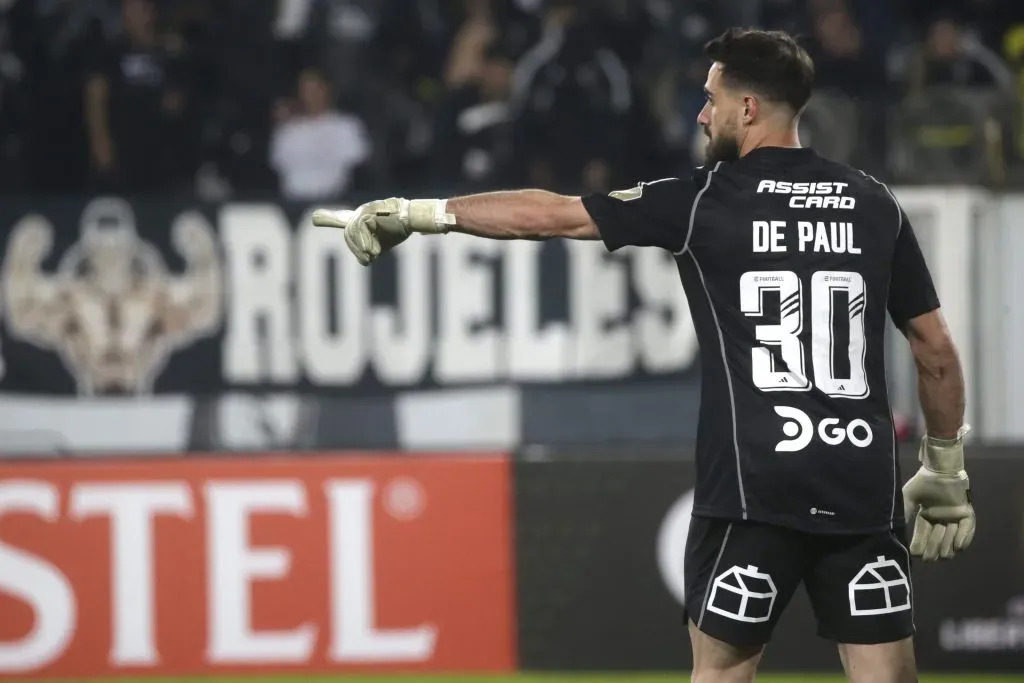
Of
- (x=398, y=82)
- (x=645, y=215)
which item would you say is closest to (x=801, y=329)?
(x=645, y=215)

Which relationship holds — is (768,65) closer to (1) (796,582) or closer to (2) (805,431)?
(2) (805,431)

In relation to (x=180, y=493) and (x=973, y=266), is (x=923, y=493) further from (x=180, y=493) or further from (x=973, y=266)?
(x=180, y=493)

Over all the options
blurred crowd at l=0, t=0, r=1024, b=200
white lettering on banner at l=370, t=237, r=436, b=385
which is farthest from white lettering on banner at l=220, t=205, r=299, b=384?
blurred crowd at l=0, t=0, r=1024, b=200

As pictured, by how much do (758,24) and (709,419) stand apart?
21.3ft

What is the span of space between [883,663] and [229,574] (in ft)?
11.1

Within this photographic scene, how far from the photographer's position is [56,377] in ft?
24.2

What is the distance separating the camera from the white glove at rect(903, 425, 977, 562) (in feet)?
13.1

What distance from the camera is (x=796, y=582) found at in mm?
3738

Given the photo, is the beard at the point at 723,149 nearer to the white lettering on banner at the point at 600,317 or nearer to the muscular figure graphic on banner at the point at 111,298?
the white lettering on banner at the point at 600,317

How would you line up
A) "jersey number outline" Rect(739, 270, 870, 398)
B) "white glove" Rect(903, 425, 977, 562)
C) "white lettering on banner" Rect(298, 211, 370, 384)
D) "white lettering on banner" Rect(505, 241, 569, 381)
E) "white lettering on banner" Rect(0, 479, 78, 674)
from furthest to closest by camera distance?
1. "white lettering on banner" Rect(298, 211, 370, 384)
2. "white lettering on banner" Rect(505, 241, 569, 381)
3. "white lettering on banner" Rect(0, 479, 78, 674)
4. "white glove" Rect(903, 425, 977, 562)
5. "jersey number outline" Rect(739, 270, 870, 398)

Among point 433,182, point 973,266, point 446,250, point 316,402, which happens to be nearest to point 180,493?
point 316,402

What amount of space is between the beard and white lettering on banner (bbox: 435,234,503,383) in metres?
3.53

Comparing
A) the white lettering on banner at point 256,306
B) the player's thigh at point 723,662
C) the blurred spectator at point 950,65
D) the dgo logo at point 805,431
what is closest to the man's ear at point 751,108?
the dgo logo at point 805,431

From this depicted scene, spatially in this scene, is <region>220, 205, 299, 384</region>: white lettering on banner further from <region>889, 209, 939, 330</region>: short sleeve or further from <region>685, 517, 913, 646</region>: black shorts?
<region>889, 209, 939, 330</region>: short sleeve
